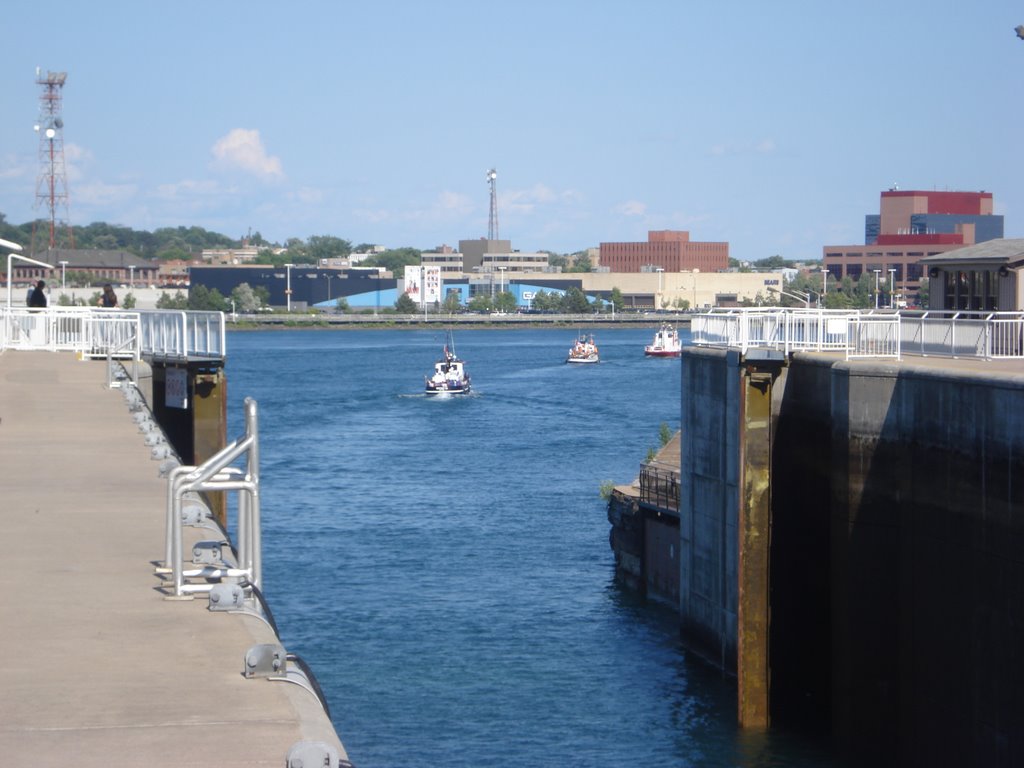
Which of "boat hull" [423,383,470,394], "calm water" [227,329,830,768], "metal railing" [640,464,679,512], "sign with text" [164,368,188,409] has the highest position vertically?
"sign with text" [164,368,188,409]

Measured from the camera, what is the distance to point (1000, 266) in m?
27.0

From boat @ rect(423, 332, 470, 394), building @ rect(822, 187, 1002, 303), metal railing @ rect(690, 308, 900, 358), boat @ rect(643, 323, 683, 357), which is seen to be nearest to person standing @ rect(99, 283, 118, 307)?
metal railing @ rect(690, 308, 900, 358)

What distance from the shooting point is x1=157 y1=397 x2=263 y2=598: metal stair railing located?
974 cm

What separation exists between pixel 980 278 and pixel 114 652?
22934 millimetres

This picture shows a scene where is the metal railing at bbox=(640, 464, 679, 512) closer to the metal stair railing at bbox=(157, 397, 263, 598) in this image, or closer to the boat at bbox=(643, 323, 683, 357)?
the metal stair railing at bbox=(157, 397, 263, 598)

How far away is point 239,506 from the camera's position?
10.2 metres

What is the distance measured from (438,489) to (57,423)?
31488mm

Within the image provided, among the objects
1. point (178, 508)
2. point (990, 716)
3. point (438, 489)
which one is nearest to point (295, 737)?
point (178, 508)

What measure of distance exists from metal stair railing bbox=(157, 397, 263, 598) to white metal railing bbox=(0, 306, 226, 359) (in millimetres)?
18177

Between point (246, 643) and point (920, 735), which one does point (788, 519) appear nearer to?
point (920, 735)

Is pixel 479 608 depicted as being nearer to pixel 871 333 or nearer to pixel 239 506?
pixel 871 333

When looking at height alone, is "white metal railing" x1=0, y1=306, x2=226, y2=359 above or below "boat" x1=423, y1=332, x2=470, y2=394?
above

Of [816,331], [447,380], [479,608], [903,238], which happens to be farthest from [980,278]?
[903,238]

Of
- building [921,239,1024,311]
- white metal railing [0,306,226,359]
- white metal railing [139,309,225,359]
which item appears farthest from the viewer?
white metal railing [0,306,226,359]
